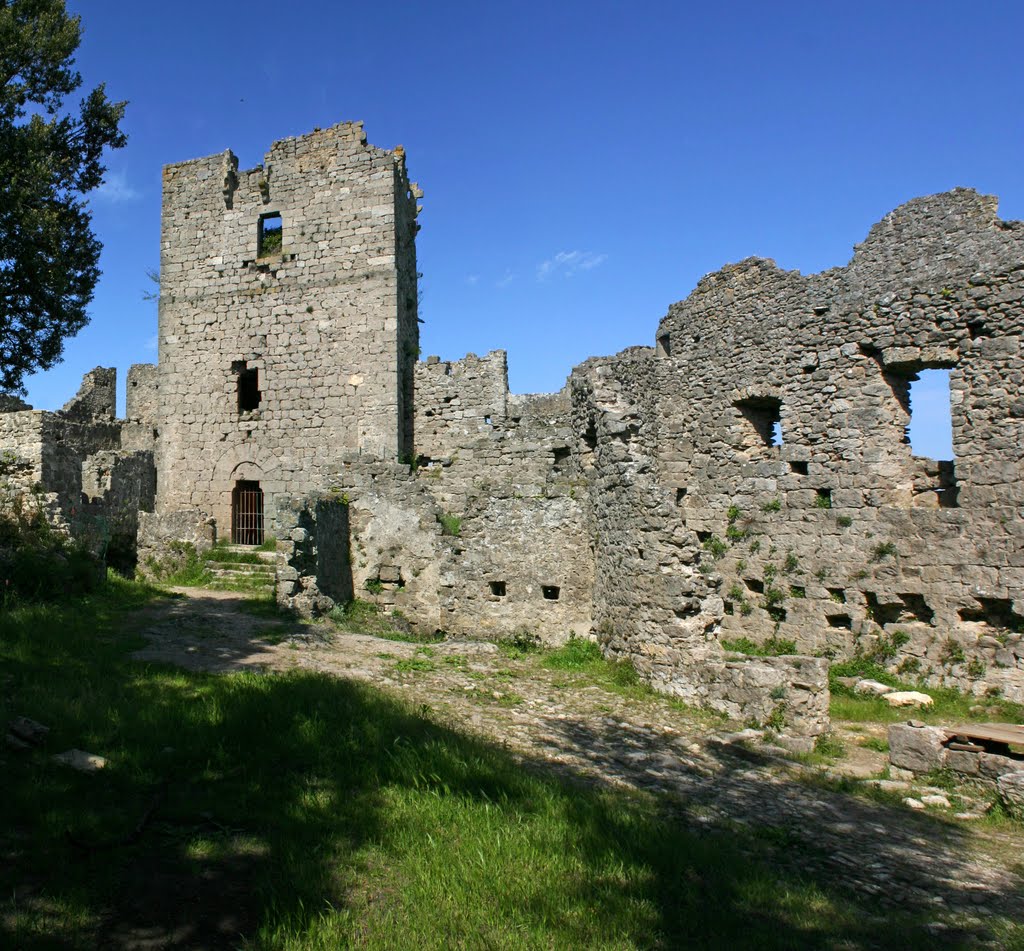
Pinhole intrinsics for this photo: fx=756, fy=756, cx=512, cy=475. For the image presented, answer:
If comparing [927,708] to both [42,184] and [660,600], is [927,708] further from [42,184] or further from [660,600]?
[42,184]

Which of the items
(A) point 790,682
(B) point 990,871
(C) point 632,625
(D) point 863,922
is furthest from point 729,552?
(D) point 863,922

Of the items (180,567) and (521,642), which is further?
(180,567)

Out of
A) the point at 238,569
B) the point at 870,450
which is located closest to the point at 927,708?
the point at 870,450

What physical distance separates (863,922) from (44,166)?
45.3 ft

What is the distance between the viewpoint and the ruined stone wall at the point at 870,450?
9445 millimetres

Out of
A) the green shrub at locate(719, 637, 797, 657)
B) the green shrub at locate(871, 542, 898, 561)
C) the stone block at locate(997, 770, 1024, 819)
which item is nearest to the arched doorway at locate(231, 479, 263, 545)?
the green shrub at locate(719, 637, 797, 657)

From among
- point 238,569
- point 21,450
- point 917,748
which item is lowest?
point 917,748

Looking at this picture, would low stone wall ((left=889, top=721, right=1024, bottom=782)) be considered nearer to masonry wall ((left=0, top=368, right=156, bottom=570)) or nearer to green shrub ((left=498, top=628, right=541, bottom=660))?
green shrub ((left=498, top=628, right=541, bottom=660))

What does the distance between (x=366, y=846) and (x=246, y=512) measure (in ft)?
47.9

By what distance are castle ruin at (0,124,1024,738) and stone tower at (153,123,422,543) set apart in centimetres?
9

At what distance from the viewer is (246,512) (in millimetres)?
17922

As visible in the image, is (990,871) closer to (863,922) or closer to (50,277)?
(863,922)

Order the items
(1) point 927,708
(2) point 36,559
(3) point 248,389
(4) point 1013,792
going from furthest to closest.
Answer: (3) point 248,389 → (2) point 36,559 → (1) point 927,708 → (4) point 1013,792

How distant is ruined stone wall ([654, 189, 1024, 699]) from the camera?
31.0ft
